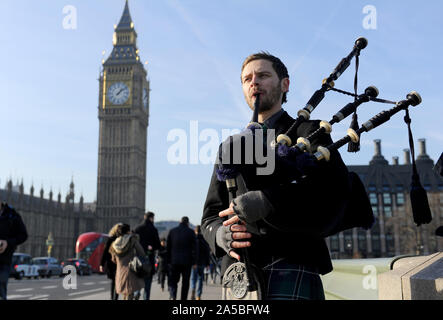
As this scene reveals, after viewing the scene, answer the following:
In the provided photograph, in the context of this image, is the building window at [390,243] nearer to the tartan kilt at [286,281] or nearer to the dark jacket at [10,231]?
the dark jacket at [10,231]

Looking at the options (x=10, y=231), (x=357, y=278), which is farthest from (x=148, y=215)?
(x=357, y=278)

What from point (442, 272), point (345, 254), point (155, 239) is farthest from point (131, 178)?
point (442, 272)

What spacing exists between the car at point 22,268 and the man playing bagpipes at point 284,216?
102 feet

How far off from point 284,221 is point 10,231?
6010mm

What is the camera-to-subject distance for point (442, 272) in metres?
2.52

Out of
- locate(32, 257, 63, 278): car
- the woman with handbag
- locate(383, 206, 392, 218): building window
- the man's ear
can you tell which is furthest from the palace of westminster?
the man's ear

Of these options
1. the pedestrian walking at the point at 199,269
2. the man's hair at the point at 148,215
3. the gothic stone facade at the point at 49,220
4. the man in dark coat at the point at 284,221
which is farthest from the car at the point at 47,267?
the man in dark coat at the point at 284,221

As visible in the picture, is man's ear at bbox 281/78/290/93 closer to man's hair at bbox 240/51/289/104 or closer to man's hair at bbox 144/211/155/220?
man's hair at bbox 240/51/289/104

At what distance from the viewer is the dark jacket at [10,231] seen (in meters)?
6.46

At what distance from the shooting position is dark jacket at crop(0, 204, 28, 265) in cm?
646

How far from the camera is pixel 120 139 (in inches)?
3081

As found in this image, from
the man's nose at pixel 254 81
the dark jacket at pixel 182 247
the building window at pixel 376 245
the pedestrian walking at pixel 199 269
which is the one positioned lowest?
the building window at pixel 376 245
